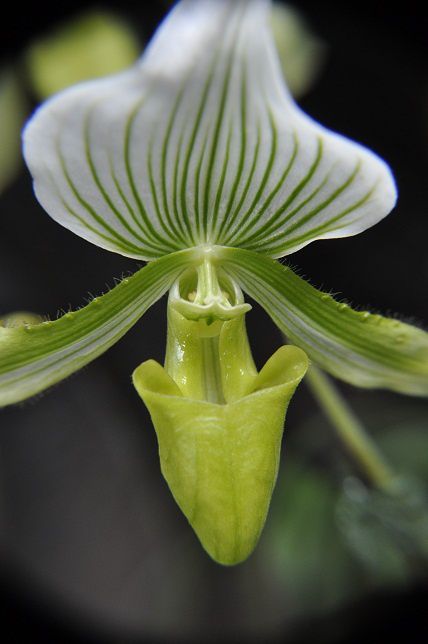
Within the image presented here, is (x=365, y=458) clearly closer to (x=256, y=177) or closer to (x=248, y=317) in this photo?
(x=248, y=317)

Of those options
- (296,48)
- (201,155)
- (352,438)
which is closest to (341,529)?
(352,438)

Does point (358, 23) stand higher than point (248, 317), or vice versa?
point (358, 23)

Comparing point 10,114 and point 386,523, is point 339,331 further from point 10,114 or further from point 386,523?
point 10,114

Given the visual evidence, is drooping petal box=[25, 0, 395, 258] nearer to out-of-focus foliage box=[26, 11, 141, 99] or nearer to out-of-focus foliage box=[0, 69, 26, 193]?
out-of-focus foliage box=[26, 11, 141, 99]

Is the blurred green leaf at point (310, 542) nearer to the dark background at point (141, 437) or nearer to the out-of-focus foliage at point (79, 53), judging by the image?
the dark background at point (141, 437)

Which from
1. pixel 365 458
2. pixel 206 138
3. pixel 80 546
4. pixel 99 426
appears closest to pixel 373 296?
pixel 365 458

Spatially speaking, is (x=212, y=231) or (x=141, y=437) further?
(x=141, y=437)
